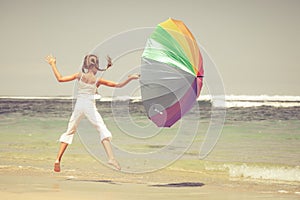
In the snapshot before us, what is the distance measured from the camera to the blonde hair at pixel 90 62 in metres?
8.38

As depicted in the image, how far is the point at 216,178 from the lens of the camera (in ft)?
32.4

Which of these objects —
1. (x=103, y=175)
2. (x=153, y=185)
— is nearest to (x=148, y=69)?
(x=153, y=185)

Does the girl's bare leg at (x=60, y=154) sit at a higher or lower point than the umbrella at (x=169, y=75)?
lower

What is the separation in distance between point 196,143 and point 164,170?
5.57m

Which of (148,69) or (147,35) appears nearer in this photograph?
(148,69)

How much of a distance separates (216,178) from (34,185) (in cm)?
315

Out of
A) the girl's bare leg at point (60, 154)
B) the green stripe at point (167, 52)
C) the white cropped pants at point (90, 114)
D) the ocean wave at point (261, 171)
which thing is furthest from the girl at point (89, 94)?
the ocean wave at point (261, 171)

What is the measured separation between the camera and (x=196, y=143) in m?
16.4

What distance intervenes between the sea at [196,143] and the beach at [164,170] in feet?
0.06

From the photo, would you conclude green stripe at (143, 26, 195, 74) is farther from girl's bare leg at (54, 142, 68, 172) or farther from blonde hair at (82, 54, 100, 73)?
girl's bare leg at (54, 142, 68, 172)

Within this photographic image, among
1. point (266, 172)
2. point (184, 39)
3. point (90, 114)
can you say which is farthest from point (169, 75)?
point (266, 172)

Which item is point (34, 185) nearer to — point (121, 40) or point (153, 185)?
point (153, 185)

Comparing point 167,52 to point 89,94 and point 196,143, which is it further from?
point 196,143

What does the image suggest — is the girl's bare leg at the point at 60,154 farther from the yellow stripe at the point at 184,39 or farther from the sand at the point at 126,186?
the yellow stripe at the point at 184,39
